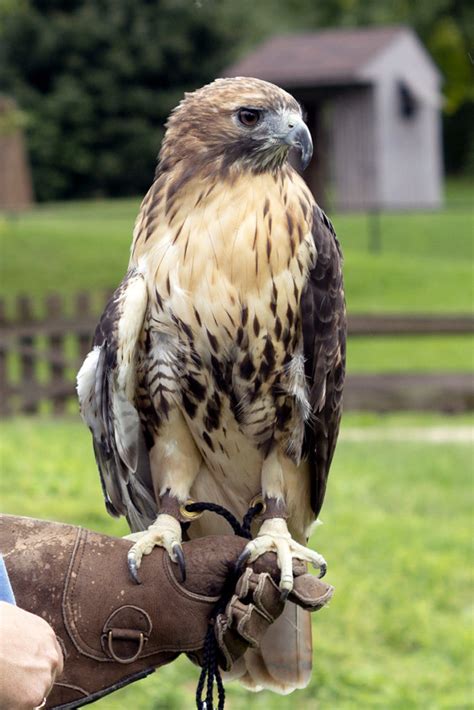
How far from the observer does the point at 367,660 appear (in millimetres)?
4934

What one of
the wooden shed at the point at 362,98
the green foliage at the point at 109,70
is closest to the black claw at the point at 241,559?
the wooden shed at the point at 362,98

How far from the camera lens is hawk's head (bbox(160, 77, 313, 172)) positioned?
2.56 m

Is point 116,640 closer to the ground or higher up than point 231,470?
closer to the ground

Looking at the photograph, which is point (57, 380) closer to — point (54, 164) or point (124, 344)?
point (124, 344)

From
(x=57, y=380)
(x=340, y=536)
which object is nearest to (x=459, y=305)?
(x=57, y=380)

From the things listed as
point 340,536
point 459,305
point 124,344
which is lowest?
point 459,305

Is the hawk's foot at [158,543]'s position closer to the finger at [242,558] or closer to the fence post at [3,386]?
the finger at [242,558]

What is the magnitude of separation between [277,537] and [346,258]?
688 inches

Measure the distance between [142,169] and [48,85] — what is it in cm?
349

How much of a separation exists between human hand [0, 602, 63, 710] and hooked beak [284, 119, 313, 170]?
1276 millimetres

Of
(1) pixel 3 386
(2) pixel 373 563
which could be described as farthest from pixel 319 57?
(2) pixel 373 563

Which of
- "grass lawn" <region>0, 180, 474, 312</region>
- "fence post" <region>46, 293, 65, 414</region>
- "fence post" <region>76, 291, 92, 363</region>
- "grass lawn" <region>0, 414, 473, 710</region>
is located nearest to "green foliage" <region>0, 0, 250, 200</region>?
"grass lawn" <region>0, 180, 474, 312</region>

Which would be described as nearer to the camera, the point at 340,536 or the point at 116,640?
the point at 116,640

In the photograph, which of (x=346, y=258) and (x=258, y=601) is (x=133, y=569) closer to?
(x=258, y=601)
